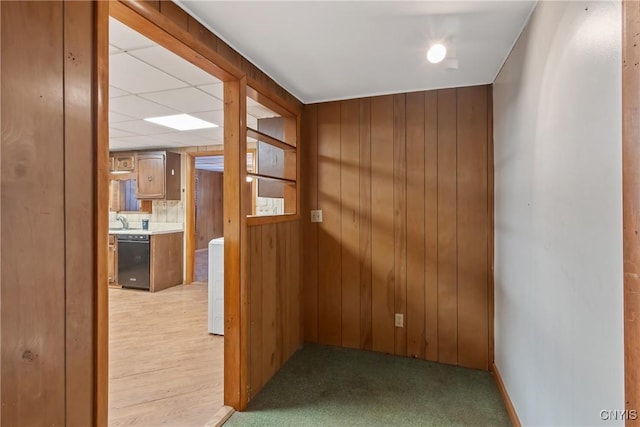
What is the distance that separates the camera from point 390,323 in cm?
276

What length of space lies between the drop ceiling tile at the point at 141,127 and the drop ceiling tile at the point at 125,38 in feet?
6.47

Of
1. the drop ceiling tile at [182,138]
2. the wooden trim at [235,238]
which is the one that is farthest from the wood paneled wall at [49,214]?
the drop ceiling tile at [182,138]

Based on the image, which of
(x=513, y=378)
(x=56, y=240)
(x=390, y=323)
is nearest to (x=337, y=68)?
(x=56, y=240)

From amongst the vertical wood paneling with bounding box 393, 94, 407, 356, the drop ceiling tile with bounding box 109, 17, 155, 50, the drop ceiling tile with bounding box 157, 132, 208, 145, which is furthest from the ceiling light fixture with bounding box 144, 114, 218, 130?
the vertical wood paneling with bounding box 393, 94, 407, 356

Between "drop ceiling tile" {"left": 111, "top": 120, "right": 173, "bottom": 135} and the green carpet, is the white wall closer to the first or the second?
the green carpet

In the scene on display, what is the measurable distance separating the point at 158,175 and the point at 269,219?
142 inches

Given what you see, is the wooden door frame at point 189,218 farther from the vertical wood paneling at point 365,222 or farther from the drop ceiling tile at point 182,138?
the vertical wood paneling at point 365,222

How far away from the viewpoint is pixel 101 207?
117cm

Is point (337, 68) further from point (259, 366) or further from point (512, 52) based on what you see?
point (259, 366)

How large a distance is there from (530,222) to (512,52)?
108cm

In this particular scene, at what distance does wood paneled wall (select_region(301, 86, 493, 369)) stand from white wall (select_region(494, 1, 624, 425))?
52 centimetres

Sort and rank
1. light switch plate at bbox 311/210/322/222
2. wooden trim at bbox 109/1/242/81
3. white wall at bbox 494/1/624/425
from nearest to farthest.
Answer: white wall at bbox 494/1/624/425, wooden trim at bbox 109/1/242/81, light switch plate at bbox 311/210/322/222

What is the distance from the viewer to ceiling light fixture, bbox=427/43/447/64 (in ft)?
6.17

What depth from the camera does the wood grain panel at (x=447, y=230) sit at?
2586 millimetres
